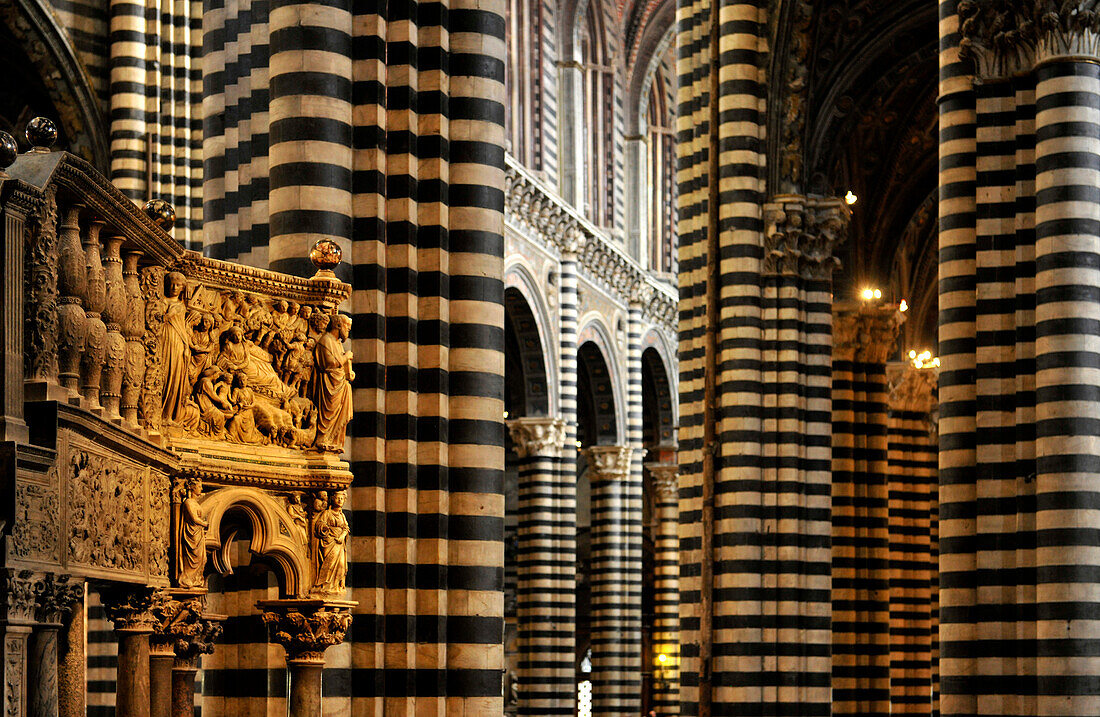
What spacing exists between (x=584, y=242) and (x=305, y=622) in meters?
24.8

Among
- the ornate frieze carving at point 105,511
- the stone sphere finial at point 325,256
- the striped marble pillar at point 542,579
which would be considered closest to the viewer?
the ornate frieze carving at point 105,511

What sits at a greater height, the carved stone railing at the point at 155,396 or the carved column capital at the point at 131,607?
the carved stone railing at the point at 155,396

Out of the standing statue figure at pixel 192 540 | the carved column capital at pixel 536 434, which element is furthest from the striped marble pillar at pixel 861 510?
the standing statue figure at pixel 192 540

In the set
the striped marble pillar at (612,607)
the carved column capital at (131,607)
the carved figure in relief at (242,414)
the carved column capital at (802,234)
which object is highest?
the carved column capital at (802,234)

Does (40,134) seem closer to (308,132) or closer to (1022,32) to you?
(308,132)

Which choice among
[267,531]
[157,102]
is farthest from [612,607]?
[267,531]

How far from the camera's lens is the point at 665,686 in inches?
1459

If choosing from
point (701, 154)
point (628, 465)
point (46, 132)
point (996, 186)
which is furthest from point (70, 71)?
point (628, 465)

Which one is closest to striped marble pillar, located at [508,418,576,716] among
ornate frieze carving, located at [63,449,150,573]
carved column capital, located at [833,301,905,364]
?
carved column capital, located at [833,301,905,364]

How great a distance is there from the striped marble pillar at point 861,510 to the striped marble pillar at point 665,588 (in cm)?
1364

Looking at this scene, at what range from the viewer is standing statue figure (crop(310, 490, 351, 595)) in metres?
7.54

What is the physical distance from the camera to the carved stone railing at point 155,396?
552 centimetres

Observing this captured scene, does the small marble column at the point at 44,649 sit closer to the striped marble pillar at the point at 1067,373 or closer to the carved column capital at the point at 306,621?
the carved column capital at the point at 306,621

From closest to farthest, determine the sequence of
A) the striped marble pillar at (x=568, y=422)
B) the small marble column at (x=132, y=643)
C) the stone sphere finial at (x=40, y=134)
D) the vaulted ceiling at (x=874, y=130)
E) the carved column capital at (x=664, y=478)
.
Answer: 1. the stone sphere finial at (x=40, y=134)
2. the small marble column at (x=132, y=643)
3. the vaulted ceiling at (x=874, y=130)
4. the striped marble pillar at (x=568, y=422)
5. the carved column capital at (x=664, y=478)
